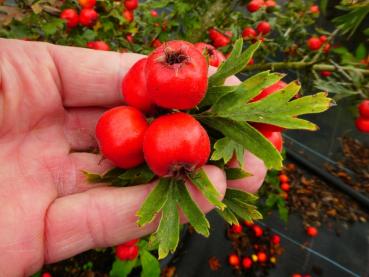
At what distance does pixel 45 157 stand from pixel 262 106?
111 centimetres

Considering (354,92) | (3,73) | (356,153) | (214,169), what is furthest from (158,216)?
(356,153)

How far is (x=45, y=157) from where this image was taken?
1.79 m

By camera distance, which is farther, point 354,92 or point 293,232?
point 293,232

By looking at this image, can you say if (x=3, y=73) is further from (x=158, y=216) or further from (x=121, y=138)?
(x=158, y=216)

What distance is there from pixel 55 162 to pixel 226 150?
90 centimetres

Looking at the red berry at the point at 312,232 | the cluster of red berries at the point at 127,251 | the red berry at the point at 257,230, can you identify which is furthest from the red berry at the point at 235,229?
the cluster of red berries at the point at 127,251

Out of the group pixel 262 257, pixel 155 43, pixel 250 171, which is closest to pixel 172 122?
pixel 250 171

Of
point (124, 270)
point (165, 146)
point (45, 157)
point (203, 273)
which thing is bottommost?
point (203, 273)

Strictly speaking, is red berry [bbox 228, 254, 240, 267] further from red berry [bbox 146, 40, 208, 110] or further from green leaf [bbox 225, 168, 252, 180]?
red berry [bbox 146, 40, 208, 110]

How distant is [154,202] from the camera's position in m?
1.32

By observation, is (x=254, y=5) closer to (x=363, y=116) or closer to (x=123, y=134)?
(x=363, y=116)

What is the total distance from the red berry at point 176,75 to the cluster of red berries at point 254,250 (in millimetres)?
2553

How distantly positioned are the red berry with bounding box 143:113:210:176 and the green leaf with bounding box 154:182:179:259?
15cm

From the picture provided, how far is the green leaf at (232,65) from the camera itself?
132cm
